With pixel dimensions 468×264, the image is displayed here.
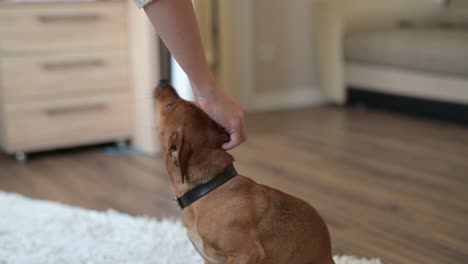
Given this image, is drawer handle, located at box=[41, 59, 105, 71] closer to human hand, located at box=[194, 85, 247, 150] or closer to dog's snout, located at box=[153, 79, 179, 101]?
dog's snout, located at box=[153, 79, 179, 101]

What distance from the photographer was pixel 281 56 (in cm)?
472

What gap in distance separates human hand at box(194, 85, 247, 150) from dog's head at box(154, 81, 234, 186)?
0.06 feet

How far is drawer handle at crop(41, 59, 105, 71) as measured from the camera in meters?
A: 3.09

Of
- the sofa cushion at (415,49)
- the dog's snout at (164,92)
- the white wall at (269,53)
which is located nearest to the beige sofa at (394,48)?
the sofa cushion at (415,49)

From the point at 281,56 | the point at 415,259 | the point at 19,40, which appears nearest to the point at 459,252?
the point at 415,259

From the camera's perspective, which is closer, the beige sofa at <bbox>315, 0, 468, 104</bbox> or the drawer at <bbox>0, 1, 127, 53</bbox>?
the drawer at <bbox>0, 1, 127, 53</bbox>

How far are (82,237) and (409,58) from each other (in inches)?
107

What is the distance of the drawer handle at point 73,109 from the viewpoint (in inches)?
124

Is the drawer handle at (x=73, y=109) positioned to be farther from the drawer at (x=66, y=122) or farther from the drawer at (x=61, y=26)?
the drawer at (x=61, y=26)

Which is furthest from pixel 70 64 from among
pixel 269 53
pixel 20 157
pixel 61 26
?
pixel 269 53

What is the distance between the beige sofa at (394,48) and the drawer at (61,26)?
187 cm

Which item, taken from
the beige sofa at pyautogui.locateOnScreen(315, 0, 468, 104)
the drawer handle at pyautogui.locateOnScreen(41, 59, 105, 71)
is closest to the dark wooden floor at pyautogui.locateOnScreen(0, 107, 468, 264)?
the beige sofa at pyautogui.locateOnScreen(315, 0, 468, 104)

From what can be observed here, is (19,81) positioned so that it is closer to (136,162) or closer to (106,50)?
(106,50)

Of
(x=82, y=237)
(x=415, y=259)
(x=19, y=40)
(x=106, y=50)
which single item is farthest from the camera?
(x=106, y=50)
